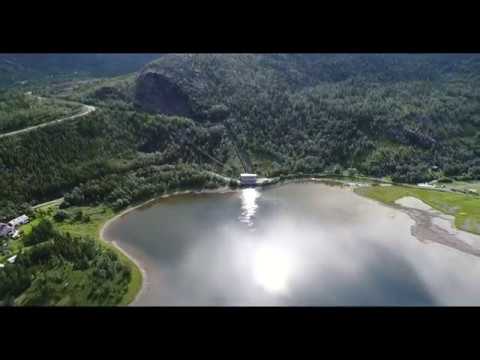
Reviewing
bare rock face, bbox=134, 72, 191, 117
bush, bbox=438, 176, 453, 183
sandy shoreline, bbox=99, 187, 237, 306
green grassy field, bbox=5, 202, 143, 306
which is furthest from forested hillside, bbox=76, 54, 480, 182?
green grassy field, bbox=5, 202, 143, 306

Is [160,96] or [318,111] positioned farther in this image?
[160,96]

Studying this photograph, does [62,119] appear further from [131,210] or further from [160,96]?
[131,210]

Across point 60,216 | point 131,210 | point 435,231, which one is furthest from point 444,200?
point 60,216

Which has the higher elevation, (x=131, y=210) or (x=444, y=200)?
(x=444, y=200)

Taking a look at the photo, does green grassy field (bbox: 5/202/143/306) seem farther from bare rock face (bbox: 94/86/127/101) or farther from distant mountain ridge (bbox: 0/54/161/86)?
distant mountain ridge (bbox: 0/54/161/86)
